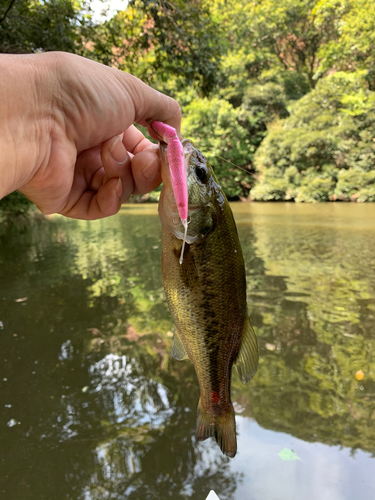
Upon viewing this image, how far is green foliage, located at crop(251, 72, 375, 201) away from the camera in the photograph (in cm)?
2297

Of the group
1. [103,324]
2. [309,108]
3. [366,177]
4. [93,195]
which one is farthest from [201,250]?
[309,108]

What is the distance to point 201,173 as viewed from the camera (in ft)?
4.79

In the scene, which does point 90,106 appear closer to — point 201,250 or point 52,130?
point 52,130

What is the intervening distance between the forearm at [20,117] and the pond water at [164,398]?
2.28 m

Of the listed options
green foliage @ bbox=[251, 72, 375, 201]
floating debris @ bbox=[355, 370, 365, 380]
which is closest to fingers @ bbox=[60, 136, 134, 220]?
floating debris @ bbox=[355, 370, 365, 380]

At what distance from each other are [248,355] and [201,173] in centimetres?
87

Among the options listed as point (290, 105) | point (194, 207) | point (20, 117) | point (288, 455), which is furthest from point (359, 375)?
point (290, 105)

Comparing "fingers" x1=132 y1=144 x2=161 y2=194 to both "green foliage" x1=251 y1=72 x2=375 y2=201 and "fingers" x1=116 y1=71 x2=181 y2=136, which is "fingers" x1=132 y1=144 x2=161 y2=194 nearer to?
"fingers" x1=116 y1=71 x2=181 y2=136

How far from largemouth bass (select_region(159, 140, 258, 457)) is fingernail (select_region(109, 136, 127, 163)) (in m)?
0.43

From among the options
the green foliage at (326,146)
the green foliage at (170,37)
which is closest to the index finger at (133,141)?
the green foliage at (170,37)

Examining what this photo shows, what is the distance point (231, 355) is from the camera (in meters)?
1.61

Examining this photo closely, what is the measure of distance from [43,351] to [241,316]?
3.52 meters

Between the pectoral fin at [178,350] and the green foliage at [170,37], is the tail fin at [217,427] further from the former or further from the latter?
the green foliage at [170,37]

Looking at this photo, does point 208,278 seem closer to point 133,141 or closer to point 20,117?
point 20,117
